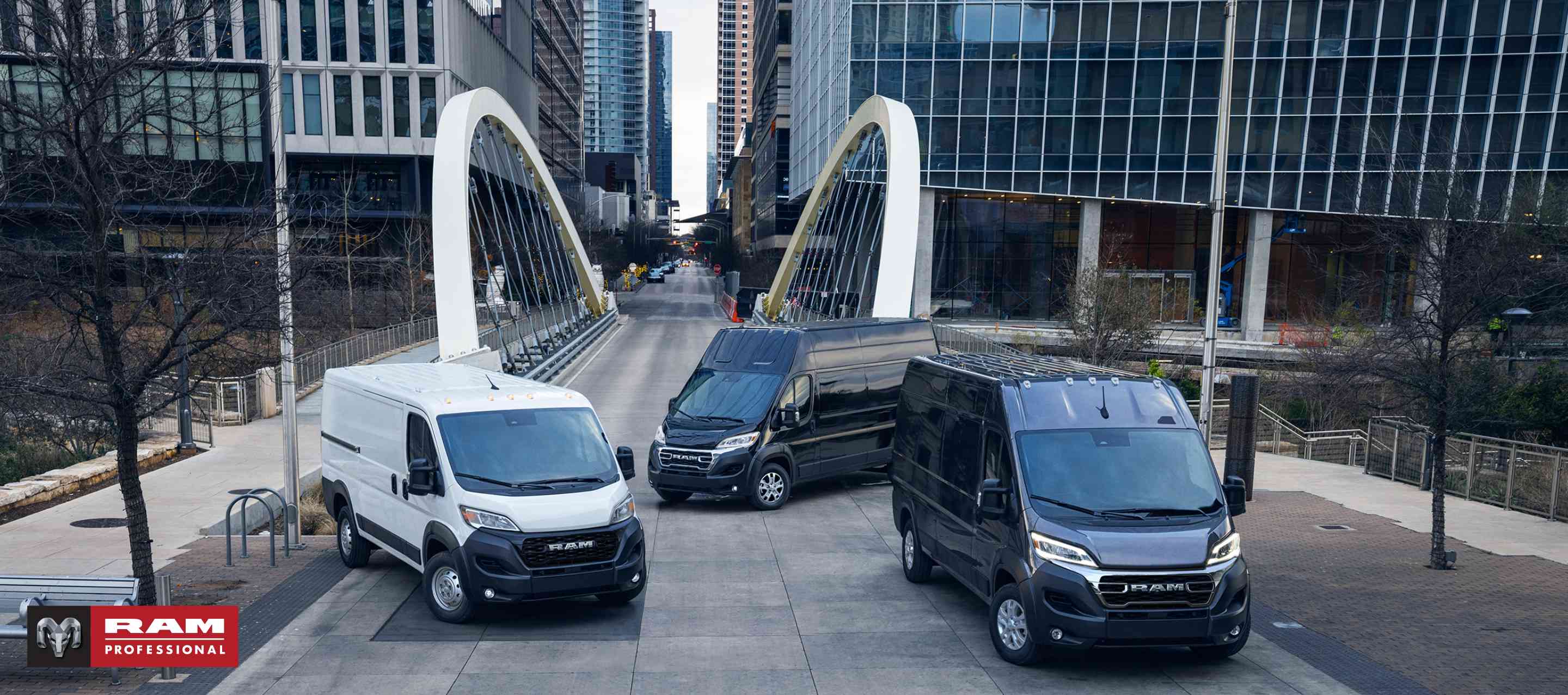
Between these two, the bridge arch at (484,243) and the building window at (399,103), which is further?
the building window at (399,103)

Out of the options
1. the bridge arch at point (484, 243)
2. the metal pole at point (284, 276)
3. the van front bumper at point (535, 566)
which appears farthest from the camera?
the bridge arch at point (484, 243)

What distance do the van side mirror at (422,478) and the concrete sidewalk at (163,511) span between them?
2717 mm

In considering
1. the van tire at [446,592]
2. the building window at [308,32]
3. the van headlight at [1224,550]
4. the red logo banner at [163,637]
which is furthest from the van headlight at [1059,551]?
the building window at [308,32]

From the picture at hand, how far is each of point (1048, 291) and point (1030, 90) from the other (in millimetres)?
10743

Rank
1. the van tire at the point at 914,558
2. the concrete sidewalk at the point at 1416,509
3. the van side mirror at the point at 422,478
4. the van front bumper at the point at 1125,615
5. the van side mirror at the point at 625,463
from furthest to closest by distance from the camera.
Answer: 1. the concrete sidewalk at the point at 1416,509
2. the van tire at the point at 914,558
3. the van side mirror at the point at 625,463
4. the van side mirror at the point at 422,478
5. the van front bumper at the point at 1125,615

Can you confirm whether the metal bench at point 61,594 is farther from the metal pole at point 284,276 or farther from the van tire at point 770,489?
the van tire at point 770,489

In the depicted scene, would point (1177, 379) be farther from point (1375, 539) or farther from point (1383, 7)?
point (1383, 7)

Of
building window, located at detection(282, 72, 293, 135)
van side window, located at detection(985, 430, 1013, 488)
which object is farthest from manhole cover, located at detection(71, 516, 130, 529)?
building window, located at detection(282, 72, 293, 135)

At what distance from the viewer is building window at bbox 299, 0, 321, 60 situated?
51.0 metres

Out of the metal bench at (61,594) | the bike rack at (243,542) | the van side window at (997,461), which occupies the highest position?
the van side window at (997,461)

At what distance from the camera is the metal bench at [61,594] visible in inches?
297

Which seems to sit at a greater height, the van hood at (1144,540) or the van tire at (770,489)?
the van hood at (1144,540)

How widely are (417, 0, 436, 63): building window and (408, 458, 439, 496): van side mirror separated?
4874cm

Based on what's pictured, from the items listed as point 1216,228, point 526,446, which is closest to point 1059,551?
point 526,446
